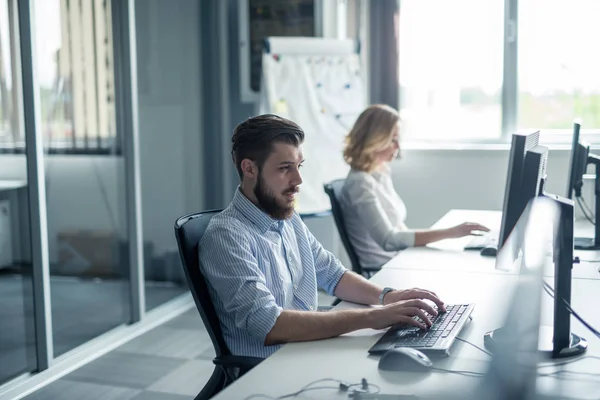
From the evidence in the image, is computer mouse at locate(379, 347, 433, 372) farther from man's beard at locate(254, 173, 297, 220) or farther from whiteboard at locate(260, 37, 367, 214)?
whiteboard at locate(260, 37, 367, 214)

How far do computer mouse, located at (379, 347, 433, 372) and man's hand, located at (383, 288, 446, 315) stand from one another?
1.14 ft

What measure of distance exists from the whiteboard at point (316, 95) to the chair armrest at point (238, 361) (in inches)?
107

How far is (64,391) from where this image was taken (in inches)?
119

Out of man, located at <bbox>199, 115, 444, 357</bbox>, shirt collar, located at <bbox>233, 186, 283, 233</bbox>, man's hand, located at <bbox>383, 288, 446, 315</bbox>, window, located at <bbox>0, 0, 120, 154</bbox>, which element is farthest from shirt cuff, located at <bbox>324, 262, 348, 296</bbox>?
window, located at <bbox>0, 0, 120, 154</bbox>

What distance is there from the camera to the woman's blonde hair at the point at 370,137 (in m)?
3.04

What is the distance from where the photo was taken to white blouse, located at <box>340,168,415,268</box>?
2.87 m

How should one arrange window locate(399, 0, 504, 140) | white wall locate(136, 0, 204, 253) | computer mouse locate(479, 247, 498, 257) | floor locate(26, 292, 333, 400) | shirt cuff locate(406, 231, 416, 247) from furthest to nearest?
window locate(399, 0, 504, 140)
white wall locate(136, 0, 204, 253)
floor locate(26, 292, 333, 400)
shirt cuff locate(406, 231, 416, 247)
computer mouse locate(479, 247, 498, 257)

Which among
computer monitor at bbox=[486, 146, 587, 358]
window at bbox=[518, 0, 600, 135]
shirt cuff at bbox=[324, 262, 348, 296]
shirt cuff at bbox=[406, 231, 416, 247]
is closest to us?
computer monitor at bbox=[486, 146, 587, 358]

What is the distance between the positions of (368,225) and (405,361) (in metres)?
1.54

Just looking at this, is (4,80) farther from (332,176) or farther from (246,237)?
(332,176)

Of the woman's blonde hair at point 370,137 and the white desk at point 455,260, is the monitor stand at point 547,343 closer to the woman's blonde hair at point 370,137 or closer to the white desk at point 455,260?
the white desk at point 455,260

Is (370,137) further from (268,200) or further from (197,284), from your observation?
(197,284)

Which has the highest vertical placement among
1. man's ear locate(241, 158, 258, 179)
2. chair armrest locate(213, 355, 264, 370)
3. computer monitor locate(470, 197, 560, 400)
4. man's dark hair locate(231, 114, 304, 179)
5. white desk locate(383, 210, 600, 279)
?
man's dark hair locate(231, 114, 304, 179)

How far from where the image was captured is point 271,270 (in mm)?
1864
